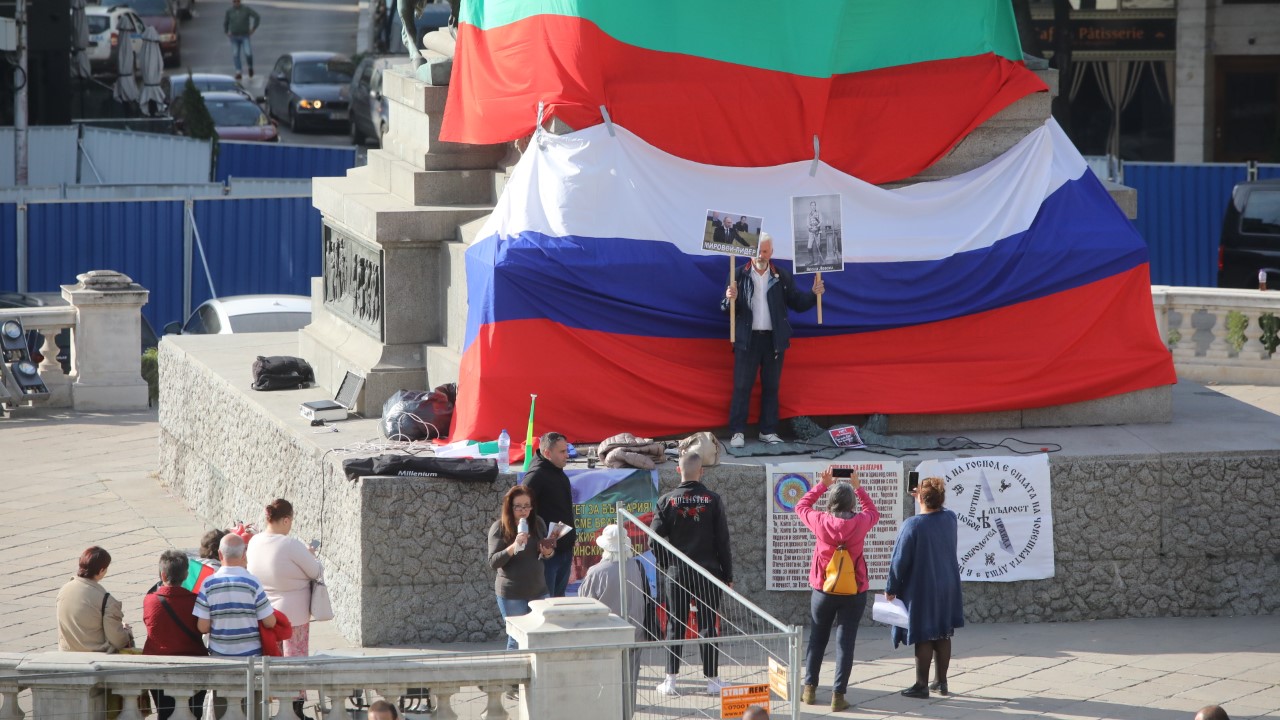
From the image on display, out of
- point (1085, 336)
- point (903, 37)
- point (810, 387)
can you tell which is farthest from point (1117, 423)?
point (903, 37)

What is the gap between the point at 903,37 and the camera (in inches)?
562

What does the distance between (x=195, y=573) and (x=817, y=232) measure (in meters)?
5.12

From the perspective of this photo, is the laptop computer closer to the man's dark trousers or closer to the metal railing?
the man's dark trousers

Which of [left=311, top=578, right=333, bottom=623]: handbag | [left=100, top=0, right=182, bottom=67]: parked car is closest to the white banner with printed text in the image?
[left=311, top=578, right=333, bottom=623]: handbag

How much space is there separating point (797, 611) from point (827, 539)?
6.67ft

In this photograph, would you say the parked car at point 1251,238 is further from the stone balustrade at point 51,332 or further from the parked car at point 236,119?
the parked car at point 236,119

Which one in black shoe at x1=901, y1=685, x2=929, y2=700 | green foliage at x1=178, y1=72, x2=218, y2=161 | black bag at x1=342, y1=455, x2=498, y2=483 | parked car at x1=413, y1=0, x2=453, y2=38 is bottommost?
black shoe at x1=901, y1=685, x2=929, y2=700

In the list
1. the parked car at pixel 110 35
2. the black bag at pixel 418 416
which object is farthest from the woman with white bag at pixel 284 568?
the parked car at pixel 110 35

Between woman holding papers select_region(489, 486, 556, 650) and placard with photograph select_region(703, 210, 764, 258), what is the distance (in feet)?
9.46

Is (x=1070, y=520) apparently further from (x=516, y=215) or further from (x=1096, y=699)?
(x=516, y=215)

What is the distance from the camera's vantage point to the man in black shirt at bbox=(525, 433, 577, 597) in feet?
38.4

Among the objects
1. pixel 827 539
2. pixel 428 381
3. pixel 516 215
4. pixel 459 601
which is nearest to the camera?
pixel 827 539

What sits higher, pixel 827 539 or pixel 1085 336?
pixel 1085 336

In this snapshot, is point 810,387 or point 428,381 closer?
point 810,387
